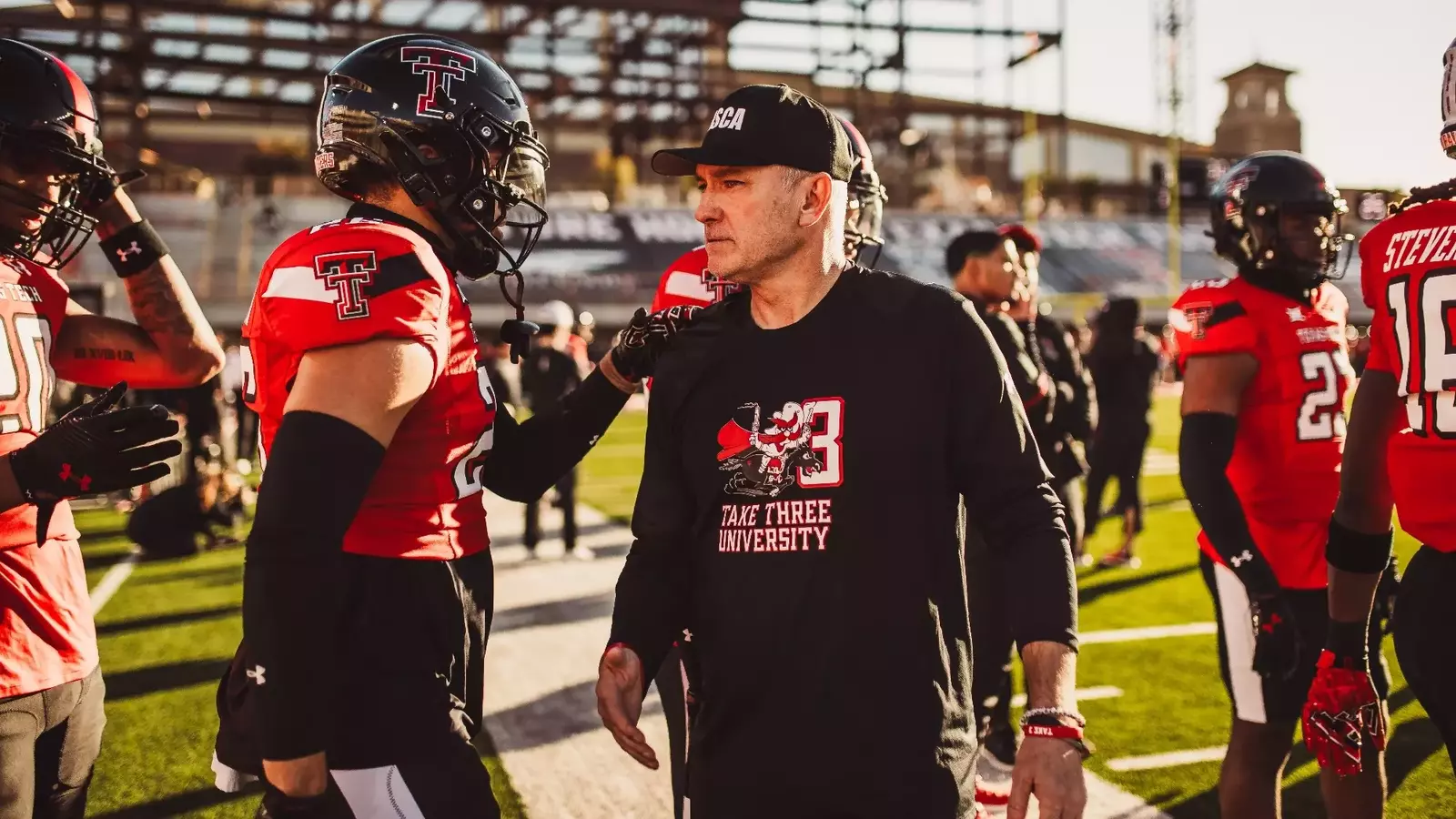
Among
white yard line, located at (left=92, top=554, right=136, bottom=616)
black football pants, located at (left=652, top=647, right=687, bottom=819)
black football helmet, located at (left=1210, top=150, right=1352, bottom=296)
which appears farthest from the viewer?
white yard line, located at (left=92, top=554, right=136, bottom=616)

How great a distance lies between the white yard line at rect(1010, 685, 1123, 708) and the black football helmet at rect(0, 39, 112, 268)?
15.1ft

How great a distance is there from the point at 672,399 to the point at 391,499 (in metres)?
0.57

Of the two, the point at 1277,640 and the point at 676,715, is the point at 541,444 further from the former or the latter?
the point at 1277,640

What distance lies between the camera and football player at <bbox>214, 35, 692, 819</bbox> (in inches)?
70.8

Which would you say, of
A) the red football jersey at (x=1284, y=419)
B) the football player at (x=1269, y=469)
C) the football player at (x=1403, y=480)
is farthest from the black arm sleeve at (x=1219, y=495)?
the football player at (x=1403, y=480)

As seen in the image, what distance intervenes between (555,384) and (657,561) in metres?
7.71

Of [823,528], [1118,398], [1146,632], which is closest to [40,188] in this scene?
[823,528]

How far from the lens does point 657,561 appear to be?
225 centimetres

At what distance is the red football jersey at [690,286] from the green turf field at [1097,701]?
6.88ft

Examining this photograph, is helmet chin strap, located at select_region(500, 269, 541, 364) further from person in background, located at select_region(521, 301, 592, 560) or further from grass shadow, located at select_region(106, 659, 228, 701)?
person in background, located at select_region(521, 301, 592, 560)

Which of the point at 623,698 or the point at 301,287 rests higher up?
the point at 301,287

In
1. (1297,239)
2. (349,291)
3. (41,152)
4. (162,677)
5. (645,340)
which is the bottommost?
(162,677)

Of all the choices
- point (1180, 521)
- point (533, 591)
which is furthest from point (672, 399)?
point (1180, 521)

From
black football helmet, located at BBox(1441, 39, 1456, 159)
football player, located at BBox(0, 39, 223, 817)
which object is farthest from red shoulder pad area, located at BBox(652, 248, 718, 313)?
black football helmet, located at BBox(1441, 39, 1456, 159)
